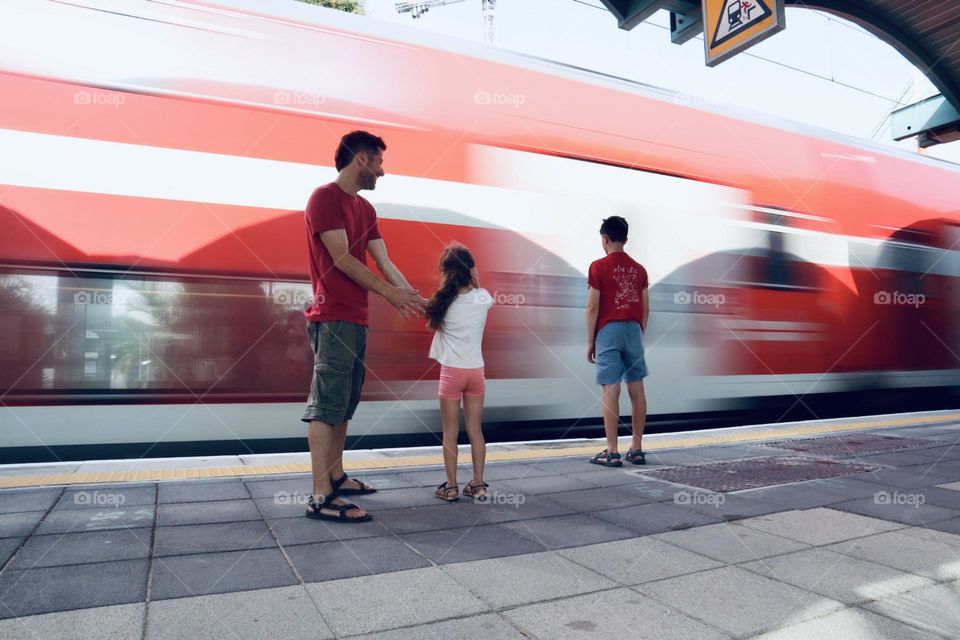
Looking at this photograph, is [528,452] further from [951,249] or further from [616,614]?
[951,249]

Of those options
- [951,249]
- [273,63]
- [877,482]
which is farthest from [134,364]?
[951,249]

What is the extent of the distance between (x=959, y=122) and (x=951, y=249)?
1.79 m

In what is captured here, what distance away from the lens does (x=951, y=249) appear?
7.90 metres

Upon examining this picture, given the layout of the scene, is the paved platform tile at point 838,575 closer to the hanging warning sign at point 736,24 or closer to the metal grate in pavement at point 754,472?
the metal grate in pavement at point 754,472

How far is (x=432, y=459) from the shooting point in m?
4.57

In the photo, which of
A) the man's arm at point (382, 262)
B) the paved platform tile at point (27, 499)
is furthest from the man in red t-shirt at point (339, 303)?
the paved platform tile at point (27, 499)

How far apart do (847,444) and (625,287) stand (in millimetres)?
2461

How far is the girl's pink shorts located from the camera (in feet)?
11.4

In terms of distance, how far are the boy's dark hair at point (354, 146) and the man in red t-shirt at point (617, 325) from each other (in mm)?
1935

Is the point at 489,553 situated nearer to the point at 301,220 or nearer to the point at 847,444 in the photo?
the point at 301,220

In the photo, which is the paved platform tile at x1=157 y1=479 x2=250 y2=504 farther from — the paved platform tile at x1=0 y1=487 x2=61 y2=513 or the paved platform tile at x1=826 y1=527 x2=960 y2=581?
the paved platform tile at x1=826 y1=527 x2=960 y2=581

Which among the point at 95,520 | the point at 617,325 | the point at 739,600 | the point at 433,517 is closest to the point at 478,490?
the point at 433,517

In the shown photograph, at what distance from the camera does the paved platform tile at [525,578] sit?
7.21 feet

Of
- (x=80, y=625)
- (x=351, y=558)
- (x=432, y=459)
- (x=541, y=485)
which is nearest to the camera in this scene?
(x=80, y=625)
